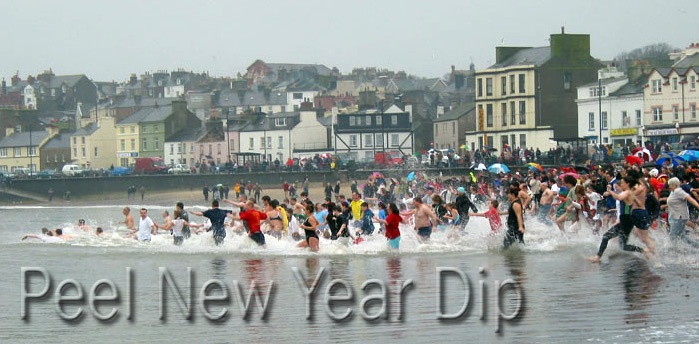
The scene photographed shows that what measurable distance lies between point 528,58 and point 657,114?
14.8 m

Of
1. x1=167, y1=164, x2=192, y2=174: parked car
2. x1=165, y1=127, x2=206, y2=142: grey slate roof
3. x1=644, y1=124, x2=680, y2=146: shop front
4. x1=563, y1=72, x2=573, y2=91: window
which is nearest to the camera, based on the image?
x1=644, y1=124, x2=680, y2=146: shop front

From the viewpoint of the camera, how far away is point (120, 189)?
88.8 meters

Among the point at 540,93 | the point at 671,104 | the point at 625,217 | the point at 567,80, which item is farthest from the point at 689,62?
the point at 625,217

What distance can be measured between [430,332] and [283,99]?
115 metres

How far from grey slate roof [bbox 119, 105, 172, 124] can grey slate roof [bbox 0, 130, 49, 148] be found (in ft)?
33.0

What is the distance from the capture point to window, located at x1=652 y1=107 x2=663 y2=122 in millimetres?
70562

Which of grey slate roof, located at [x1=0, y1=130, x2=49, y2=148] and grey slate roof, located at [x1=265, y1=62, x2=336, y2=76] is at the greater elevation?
grey slate roof, located at [x1=265, y1=62, x2=336, y2=76]

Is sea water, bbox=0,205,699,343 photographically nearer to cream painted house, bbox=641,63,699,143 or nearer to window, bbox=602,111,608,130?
cream painted house, bbox=641,63,699,143

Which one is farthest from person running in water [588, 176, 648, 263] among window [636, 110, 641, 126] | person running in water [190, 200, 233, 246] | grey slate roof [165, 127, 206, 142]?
grey slate roof [165, 127, 206, 142]

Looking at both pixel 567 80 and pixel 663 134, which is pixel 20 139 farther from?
pixel 663 134

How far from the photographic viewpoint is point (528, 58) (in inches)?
3297

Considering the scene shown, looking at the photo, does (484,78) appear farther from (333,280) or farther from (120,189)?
(333,280)

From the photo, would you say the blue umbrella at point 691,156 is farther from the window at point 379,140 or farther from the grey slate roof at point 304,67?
the grey slate roof at point 304,67

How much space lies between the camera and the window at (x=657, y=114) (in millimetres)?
70562
